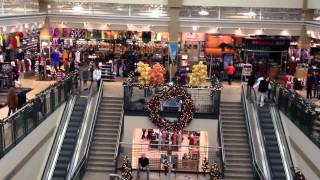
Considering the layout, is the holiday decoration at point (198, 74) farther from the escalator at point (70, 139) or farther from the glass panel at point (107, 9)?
the glass panel at point (107, 9)

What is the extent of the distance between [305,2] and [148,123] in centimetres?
1143

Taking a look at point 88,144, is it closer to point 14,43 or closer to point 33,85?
point 33,85

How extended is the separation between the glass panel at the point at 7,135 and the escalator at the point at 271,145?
372 inches

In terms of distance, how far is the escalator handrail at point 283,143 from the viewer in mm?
18469

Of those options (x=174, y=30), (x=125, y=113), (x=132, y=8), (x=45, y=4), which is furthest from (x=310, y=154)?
(x=45, y=4)

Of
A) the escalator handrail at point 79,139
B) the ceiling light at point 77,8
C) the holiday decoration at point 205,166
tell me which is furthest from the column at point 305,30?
the ceiling light at point 77,8

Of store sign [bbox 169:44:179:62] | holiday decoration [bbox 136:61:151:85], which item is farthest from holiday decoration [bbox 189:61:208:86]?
holiday decoration [bbox 136:61:151:85]

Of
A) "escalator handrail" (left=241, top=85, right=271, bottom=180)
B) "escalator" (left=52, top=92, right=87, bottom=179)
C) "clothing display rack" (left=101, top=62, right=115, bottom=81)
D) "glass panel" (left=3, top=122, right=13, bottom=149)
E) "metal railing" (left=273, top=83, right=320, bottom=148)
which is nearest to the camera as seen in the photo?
"glass panel" (left=3, top=122, right=13, bottom=149)

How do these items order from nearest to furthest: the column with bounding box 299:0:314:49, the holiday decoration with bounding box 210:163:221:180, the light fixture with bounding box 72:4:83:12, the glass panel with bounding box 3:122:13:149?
the glass panel with bounding box 3:122:13:149, the holiday decoration with bounding box 210:163:221:180, the column with bounding box 299:0:314:49, the light fixture with bounding box 72:4:83:12

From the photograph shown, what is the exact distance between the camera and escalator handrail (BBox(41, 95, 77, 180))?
1850 centimetres

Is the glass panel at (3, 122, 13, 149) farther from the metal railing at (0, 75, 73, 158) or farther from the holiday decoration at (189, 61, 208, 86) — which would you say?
the holiday decoration at (189, 61, 208, 86)

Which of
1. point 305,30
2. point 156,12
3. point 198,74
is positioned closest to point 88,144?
point 198,74

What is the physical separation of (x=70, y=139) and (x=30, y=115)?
4.72 m

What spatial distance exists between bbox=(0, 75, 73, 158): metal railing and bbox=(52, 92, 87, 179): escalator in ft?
2.63
